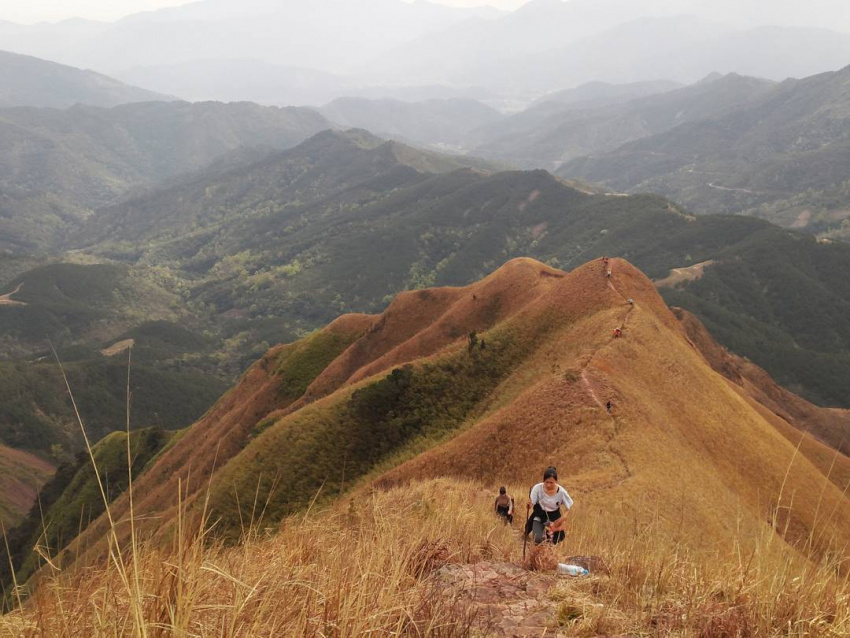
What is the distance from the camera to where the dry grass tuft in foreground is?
4.29 metres

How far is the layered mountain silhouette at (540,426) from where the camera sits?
27062mm

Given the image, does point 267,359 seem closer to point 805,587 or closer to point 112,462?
point 112,462

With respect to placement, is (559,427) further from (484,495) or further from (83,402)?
(83,402)

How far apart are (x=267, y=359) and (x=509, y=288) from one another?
124 feet

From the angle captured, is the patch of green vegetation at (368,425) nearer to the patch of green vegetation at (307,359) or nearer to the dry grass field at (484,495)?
the dry grass field at (484,495)

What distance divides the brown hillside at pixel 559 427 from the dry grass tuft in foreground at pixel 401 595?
8.52m

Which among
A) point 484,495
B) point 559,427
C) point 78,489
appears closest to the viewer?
point 484,495

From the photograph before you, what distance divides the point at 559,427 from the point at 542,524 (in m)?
19.6

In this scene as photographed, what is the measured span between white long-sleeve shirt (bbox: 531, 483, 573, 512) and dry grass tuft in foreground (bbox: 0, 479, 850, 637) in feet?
9.51

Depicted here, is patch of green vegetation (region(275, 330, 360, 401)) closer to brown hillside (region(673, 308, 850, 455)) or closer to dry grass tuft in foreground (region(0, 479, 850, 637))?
brown hillside (region(673, 308, 850, 455))

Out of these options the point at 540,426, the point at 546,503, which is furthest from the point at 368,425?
the point at 546,503

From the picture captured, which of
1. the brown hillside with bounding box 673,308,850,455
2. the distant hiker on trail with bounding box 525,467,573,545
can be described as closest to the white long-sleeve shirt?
the distant hiker on trail with bounding box 525,467,573,545

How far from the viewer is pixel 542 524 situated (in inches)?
486

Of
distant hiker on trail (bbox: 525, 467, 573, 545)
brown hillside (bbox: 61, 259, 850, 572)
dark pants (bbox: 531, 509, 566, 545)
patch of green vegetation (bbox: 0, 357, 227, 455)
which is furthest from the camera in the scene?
patch of green vegetation (bbox: 0, 357, 227, 455)
